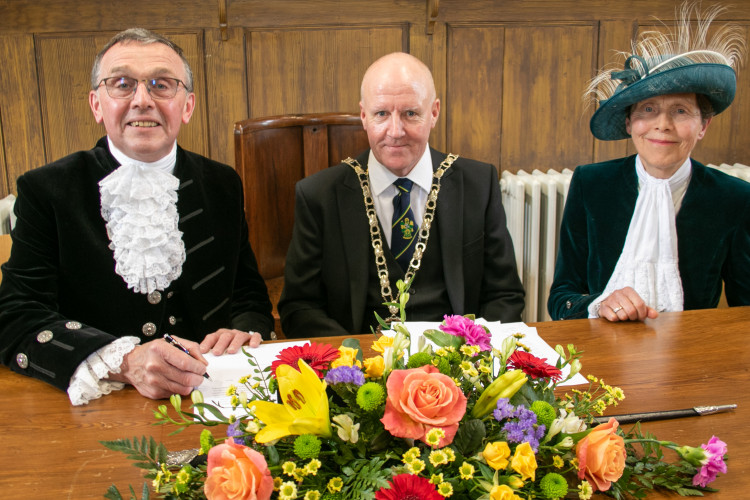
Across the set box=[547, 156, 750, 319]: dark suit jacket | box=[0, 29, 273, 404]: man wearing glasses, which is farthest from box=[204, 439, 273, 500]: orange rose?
box=[547, 156, 750, 319]: dark suit jacket

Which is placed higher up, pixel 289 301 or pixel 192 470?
pixel 192 470

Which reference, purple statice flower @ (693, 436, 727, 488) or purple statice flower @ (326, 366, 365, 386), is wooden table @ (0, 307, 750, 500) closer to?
purple statice flower @ (693, 436, 727, 488)

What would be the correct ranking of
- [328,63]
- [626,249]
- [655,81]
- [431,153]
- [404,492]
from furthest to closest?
[328,63] → [431,153] → [626,249] → [655,81] → [404,492]

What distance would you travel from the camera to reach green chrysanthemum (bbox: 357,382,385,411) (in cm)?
87

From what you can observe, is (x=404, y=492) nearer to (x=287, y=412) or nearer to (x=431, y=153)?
(x=287, y=412)

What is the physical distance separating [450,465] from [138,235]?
1.20 metres

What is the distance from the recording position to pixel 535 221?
346 centimetres

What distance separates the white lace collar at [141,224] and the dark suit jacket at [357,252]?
447 mm

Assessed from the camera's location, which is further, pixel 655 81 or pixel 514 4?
pixel 514 4

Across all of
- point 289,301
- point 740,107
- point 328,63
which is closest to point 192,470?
point 289,301

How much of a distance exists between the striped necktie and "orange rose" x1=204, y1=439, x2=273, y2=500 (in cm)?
141

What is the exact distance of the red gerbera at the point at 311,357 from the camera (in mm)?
958

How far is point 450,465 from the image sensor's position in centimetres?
89

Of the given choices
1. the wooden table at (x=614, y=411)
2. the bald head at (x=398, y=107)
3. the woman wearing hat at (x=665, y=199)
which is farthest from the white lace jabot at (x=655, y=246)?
the bald head at (x=398, y=107)
